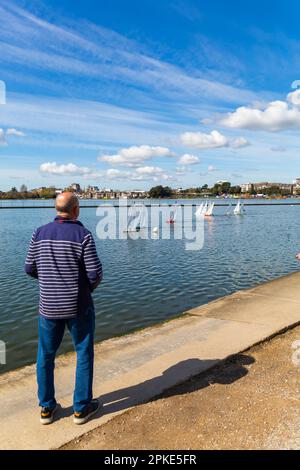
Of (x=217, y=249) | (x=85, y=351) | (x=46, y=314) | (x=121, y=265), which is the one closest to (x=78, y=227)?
(x=46, y=314)

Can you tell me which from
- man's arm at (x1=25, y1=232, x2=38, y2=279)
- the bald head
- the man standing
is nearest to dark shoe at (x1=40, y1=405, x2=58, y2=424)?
the man standing

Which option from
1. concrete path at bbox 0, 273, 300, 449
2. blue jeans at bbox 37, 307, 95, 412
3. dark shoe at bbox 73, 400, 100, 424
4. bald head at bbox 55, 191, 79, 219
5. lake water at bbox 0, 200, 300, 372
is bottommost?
lake water at bbox 0, 200, 300, 372

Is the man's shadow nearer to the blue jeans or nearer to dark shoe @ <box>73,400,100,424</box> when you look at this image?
dark shoe @ <box>73,400,100,424</box>

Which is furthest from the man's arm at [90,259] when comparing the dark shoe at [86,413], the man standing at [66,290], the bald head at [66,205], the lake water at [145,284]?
the lake water at [145,284]

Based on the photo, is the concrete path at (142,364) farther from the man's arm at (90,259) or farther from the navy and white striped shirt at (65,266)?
the man's arm at (90,259)

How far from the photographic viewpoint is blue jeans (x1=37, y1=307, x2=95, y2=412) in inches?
170

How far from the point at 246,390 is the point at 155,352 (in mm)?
1782

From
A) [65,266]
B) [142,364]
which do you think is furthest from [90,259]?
[142,364]

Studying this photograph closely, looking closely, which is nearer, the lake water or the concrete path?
the concrete path

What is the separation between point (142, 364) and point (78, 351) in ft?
5.77

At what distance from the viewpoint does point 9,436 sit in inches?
159

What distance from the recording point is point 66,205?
4.25 metres

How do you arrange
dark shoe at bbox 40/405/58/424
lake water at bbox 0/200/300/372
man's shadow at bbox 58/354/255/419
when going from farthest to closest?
lake water at bbox 0/200/300/372, man's shadow at bbox 58/354/255/419, dark shoe at bbox 40/405/58/424

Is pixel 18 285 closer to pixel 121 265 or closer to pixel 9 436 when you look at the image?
→ pixel 121 265
